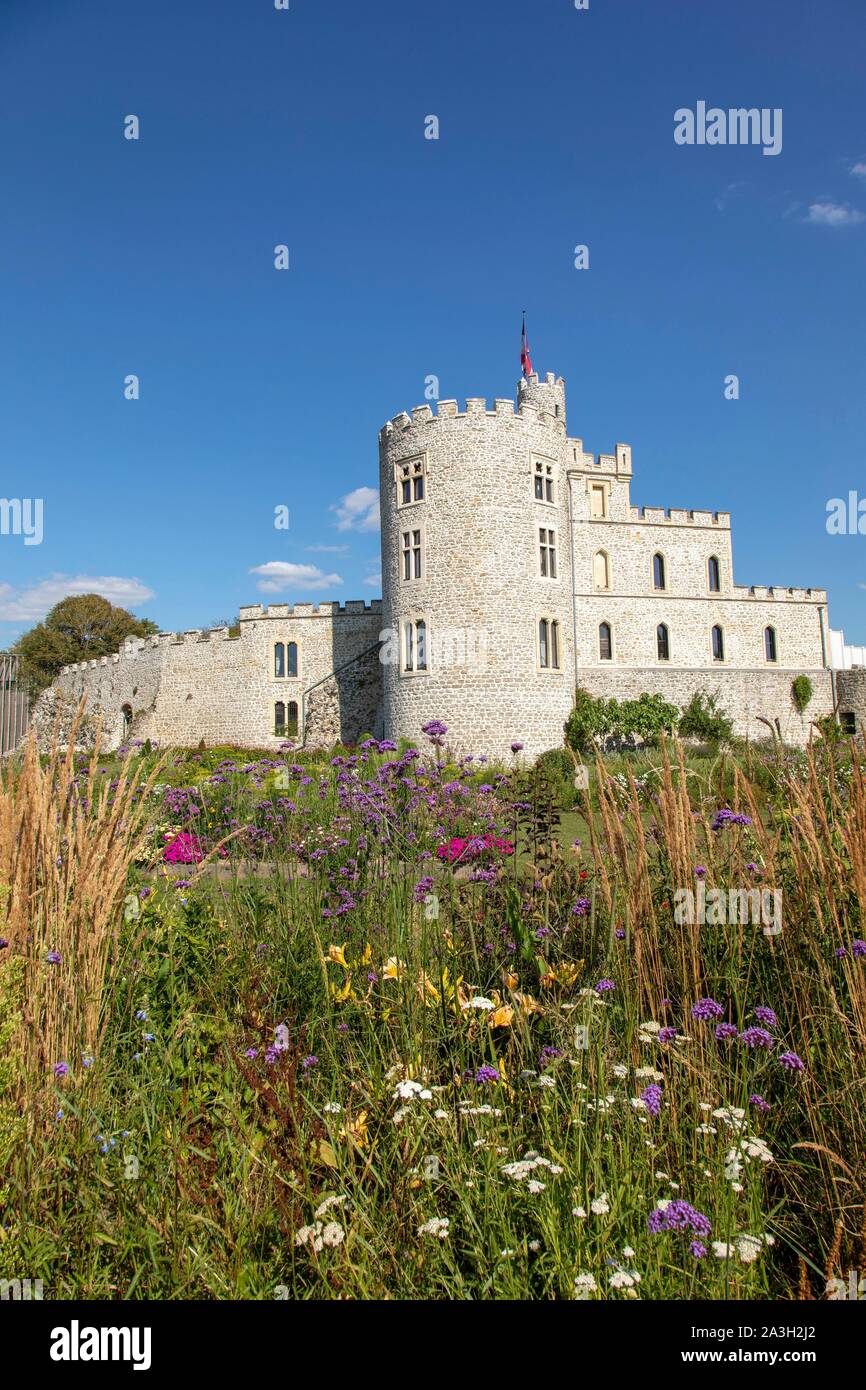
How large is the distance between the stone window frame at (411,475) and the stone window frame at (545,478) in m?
2.91

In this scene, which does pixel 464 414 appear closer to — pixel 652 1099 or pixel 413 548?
pixel 413 548

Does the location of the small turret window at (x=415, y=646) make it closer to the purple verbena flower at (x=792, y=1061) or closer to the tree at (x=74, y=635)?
the purple verbena flower at (x=792, y=1061)

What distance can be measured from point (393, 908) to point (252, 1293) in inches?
62.6

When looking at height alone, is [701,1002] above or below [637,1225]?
above

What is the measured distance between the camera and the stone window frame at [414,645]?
68.9ft

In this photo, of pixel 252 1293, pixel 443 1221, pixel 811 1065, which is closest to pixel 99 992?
pixel 252 1293

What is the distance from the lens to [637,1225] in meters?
2.05

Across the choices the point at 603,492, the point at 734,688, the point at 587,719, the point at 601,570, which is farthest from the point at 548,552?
the point at 734,688

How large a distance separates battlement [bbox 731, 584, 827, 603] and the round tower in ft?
32.5

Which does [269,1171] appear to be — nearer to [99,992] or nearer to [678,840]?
[99,992]

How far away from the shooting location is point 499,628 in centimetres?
2061

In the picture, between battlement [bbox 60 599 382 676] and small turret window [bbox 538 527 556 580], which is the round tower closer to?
small turret window [bbox 538 527 556 580]

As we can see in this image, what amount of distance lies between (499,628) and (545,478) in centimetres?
460

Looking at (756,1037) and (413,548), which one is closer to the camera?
(756,1037)
